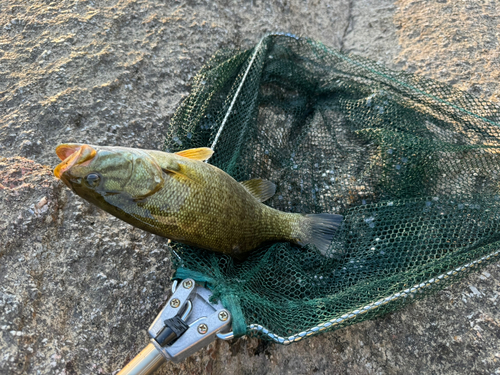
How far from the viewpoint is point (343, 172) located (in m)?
3.03

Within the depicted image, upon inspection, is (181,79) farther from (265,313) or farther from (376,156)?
(265,313)

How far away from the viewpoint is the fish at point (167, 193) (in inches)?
82.5

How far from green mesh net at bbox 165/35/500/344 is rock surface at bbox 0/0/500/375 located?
394mm

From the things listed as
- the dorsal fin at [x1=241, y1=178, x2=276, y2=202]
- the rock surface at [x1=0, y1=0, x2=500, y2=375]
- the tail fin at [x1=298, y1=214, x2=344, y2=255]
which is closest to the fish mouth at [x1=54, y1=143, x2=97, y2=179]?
the rock surface at [x1=0, y1=0, x2=500, y2=375]

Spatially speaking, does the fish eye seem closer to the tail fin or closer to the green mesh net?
the green mesh net

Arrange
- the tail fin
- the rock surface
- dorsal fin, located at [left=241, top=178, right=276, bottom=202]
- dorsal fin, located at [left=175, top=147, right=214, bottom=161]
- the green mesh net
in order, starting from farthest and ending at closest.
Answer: dorsal fin, located at [left=241, top=178, right=276, bottom=202] < the tail fin < dorsal fin, located at [left=175, top=147, right=214, bottom=161] < the rock surface < the green mesh net

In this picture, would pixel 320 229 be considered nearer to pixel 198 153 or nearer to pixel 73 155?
pixel 198 153

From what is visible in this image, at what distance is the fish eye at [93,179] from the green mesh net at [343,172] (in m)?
0.62

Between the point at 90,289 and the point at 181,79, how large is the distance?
208cm

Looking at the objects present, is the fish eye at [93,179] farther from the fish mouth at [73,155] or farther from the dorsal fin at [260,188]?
the dorsal fin at [260,188]

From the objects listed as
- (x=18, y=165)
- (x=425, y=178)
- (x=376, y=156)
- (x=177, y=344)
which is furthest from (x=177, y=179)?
(x=425, y=178)

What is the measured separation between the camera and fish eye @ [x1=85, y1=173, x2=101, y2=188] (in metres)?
2.07

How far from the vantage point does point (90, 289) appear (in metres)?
2.50

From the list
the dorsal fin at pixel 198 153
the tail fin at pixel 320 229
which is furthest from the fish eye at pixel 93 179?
the tail fin at pixel 320 229
